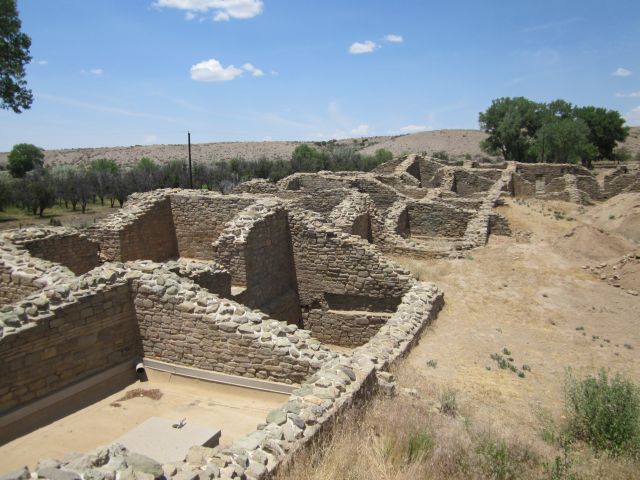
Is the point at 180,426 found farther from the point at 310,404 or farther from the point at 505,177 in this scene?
the point at 505,177

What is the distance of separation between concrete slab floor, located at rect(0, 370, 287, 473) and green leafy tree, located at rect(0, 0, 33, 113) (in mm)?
23326

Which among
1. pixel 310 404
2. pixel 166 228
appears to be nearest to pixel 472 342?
pixel 310 404

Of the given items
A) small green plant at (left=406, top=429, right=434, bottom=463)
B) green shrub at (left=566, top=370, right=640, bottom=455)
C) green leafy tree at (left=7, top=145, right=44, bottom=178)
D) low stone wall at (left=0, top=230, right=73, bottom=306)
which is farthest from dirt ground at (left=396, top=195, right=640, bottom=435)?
green leafy tree at (left=7, top=145, right=44, bottom=178)

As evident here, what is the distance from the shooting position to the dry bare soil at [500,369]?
14.5 feet

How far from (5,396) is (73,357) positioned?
90 centimetres

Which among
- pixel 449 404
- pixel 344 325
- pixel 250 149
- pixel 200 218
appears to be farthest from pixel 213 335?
pixel 250 149

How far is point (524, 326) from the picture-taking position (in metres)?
9.58

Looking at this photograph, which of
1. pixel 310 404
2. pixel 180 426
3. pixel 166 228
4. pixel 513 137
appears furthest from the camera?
pixel 513 137

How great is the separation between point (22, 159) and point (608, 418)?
75859mm

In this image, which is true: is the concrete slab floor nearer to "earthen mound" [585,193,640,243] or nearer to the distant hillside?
"earthen mound" [585,193,640,243]

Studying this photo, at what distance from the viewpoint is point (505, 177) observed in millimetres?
26609

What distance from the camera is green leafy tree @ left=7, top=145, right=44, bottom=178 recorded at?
6644 cm

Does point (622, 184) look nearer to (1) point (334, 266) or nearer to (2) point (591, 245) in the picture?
(2) point (591, 245)

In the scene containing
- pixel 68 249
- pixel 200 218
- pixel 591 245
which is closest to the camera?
pixel 68 249
